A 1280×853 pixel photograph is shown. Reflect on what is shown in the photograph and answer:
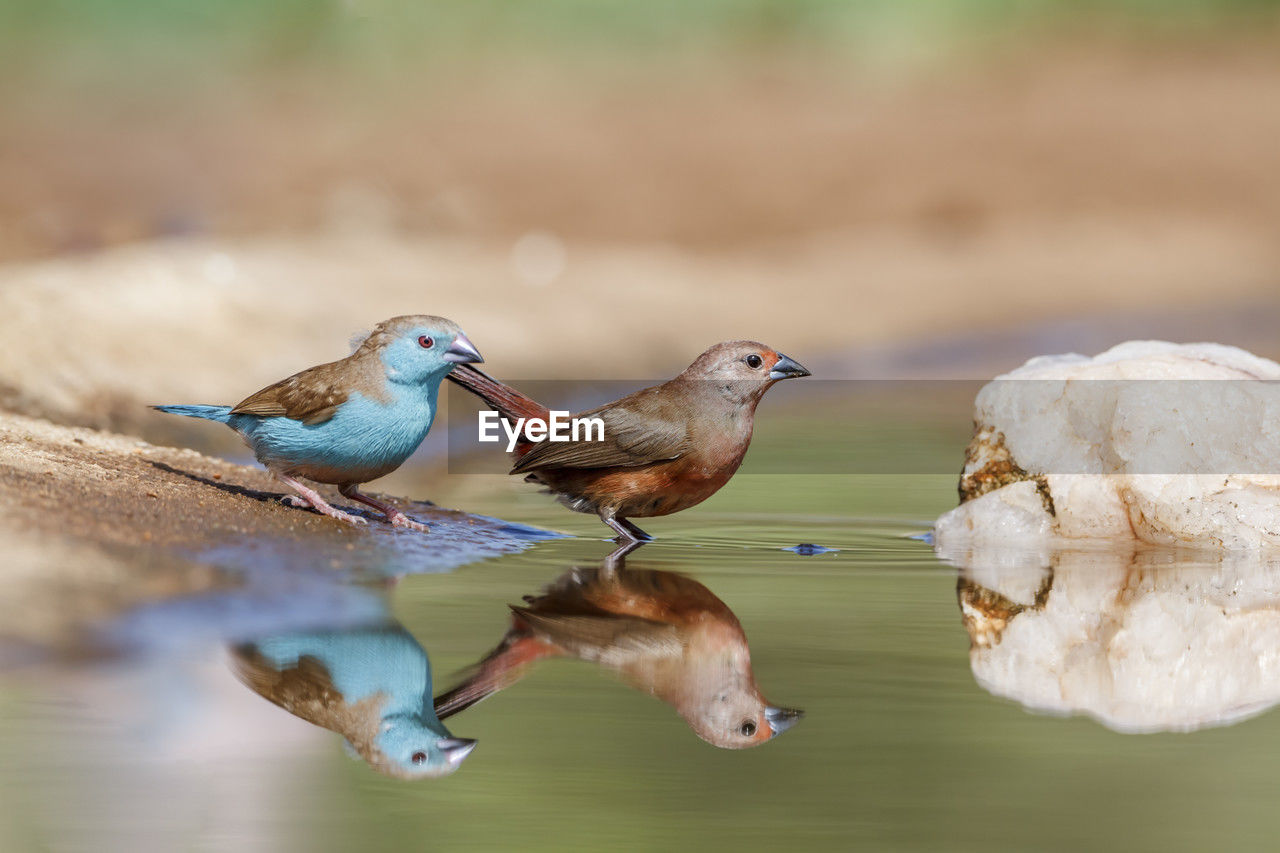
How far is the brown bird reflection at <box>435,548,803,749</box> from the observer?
3.47 meters

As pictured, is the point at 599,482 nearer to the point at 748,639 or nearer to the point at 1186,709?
the point at 748,639

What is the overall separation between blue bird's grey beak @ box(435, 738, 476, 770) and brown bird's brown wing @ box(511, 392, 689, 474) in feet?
9.12

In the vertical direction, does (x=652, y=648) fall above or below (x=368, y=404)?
below

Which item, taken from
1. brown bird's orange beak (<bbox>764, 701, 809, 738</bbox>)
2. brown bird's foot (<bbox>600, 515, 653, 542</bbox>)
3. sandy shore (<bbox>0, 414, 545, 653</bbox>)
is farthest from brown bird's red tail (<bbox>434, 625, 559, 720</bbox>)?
brown bird's foot (<bbox>600, 515, 653, 542</bbox>)

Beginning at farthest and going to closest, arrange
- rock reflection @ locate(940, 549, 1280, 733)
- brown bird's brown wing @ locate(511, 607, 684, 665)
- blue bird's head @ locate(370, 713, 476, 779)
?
brown bird's brown wing @ locate(511, 607, 684, 665), rock reflection @ locate(940, 549, 1280, 733), blue bird's head @ locate(370, 713, 476, 779)

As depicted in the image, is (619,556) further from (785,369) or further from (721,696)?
(721,696)

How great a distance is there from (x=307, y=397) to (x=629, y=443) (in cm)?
118

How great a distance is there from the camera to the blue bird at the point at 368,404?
551 centimetres

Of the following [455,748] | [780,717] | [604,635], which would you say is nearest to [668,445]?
[604,635]

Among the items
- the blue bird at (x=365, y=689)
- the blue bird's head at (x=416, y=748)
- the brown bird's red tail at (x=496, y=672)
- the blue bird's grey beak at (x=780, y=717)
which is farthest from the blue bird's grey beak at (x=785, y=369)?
the blue bird's head at (x=416, y=748)

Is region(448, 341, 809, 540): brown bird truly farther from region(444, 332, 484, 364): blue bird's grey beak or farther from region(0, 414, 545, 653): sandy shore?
region(444, 332, 484, 364): blue bird's grey beak

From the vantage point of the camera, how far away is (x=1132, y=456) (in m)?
6.24

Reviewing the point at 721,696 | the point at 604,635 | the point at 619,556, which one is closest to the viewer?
the point at 721,696

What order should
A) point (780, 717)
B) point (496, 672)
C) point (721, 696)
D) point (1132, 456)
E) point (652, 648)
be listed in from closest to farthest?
point (780, 717)
point (721, 696)
point (496, 672)
point (652, 648)
point (1132, 456)
